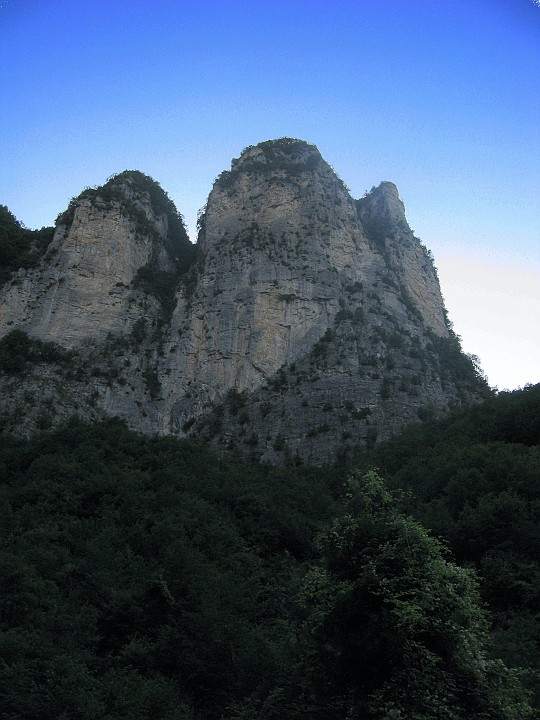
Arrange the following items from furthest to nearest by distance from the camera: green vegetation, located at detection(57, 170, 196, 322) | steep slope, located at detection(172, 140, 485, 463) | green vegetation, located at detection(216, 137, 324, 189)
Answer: green vegetation, located at detection(216, 137, 324, 189), green vegetation, located at detection(57, 170, 196, 322), steep slope, located at detection(172, 140, 485, 463)

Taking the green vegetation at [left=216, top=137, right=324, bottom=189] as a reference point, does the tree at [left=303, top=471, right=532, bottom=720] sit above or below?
A: below

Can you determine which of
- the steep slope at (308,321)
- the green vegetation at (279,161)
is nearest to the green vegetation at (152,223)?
the steep slope at (308,321)

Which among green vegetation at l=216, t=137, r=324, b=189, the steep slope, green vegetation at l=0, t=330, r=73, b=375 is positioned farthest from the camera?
green vegetation at l=216, t=137, r=324, b=189

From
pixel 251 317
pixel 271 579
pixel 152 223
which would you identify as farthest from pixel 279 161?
pixel 271 579

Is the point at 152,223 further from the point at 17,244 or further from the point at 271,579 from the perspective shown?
the point at 271,579

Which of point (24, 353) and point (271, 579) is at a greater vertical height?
point (24, 353)

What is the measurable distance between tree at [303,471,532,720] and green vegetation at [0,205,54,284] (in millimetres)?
37630

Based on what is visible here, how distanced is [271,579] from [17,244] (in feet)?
113

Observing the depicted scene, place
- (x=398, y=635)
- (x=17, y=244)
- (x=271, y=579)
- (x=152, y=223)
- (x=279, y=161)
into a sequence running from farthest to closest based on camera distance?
(x=279, y=161) → (x=152, y=223) → (x=17, y=244) → (x=271, y=579) → (x=398, y=635)

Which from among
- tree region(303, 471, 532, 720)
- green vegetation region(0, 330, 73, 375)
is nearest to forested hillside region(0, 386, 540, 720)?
tree region(303, 471, 532, 720)

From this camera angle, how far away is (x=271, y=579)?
69.8 feet

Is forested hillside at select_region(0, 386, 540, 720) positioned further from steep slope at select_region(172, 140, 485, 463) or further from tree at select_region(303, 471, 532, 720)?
steep slope at select_region(172, 140, 485, 463)

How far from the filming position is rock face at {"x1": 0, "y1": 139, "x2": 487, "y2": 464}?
127 feet

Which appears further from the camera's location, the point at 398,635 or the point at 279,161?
the point at 279,161
